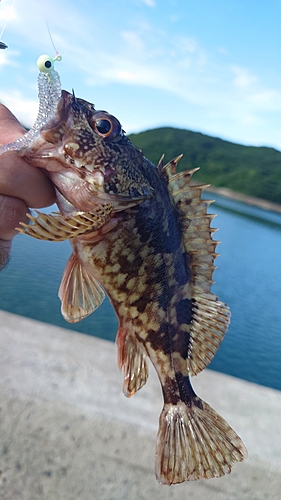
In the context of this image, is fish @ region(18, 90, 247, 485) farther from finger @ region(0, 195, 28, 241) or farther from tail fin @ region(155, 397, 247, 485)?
finger @ region(0, 195, 28, 241)

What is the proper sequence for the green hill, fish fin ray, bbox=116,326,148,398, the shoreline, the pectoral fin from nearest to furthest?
1. the pectoral fin
2. fish fin ray, bbox=116,326,148,398
3. the shoreline
4. the green hill

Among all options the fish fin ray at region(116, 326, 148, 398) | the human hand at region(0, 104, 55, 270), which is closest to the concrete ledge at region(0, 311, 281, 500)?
the fish fin ray at region(116, 326, 148, 398)

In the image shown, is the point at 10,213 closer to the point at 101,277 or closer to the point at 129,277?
the point at 101,277

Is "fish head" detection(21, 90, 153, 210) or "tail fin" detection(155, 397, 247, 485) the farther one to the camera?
"tail fin" detection(155, 397, 247, 485)

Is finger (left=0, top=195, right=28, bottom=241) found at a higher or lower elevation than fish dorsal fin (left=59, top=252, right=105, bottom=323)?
higher

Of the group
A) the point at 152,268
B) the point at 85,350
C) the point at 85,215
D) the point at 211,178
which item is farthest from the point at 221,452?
the point at 211,178

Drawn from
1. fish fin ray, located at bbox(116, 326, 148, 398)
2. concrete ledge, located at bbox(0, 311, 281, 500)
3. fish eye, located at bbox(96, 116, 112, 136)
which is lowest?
concrete ledge, located at bbox(0, 311, 281, 500)

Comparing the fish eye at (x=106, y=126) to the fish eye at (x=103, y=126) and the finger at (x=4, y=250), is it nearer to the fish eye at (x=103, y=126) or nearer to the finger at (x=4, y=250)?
the fish eye at (x=103, y=126)
